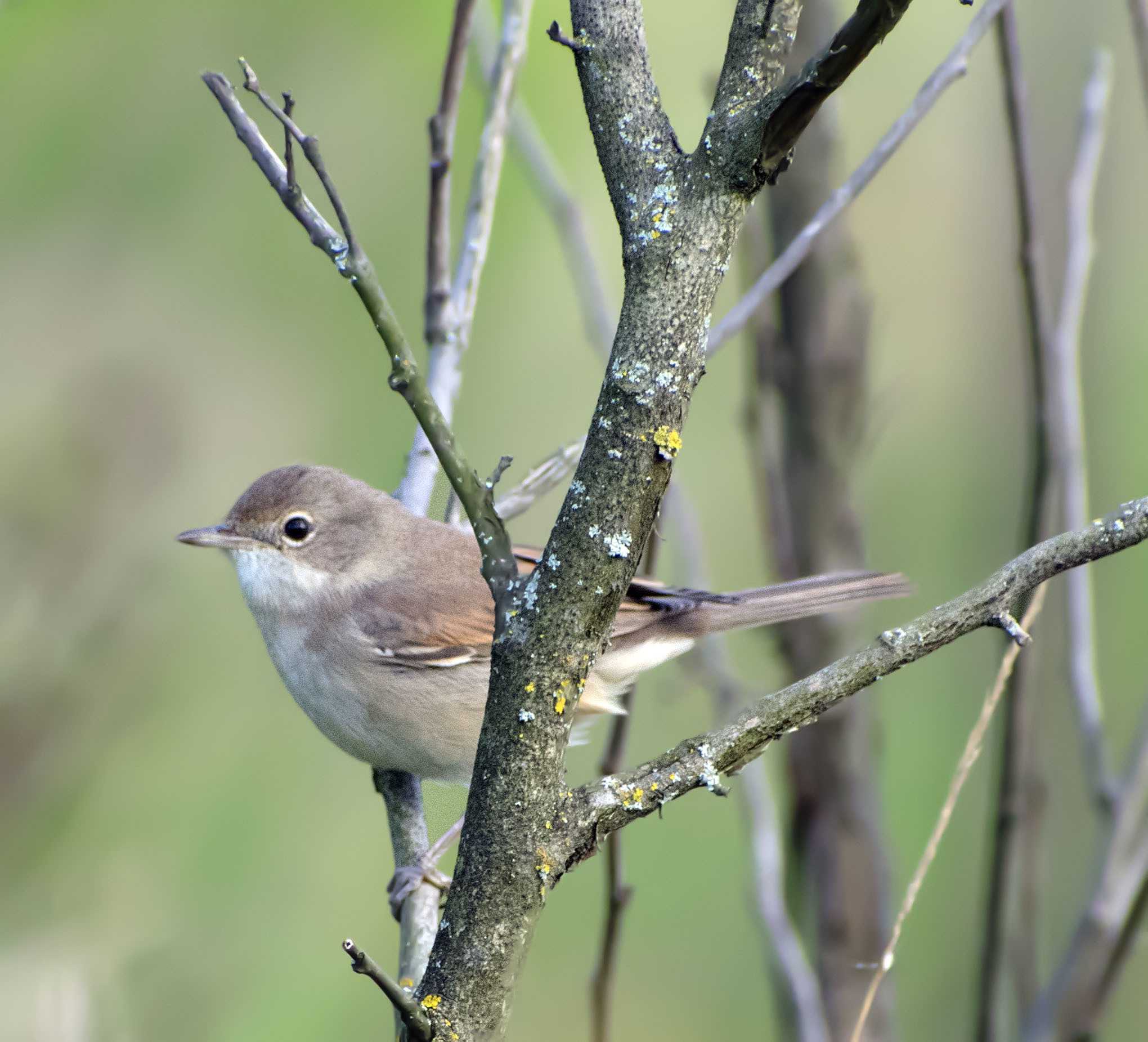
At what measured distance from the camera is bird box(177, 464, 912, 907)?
126 inches

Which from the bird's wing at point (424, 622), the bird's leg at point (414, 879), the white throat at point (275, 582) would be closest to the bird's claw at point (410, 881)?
the bird's leg at point (414, 879)

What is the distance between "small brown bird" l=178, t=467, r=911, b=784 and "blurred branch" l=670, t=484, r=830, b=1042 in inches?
8.1

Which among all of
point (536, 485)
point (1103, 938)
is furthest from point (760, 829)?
point (536, 485)

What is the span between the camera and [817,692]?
54.6 inches

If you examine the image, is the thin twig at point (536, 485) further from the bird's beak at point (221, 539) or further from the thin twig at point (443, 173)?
the bird's beak at point (221, 539)

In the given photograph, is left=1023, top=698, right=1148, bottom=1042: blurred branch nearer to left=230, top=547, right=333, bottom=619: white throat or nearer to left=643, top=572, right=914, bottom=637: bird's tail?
left=643, top=572, right=914, bottom=637: bird's tail

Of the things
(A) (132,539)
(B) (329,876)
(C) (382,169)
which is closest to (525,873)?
(A) (132,539)

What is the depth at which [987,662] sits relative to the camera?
15.6ft

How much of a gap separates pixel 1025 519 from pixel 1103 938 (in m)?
1.00

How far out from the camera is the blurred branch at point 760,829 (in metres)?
2.47

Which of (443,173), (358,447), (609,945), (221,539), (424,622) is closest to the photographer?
(609,945)

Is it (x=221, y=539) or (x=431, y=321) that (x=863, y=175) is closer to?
(x=431, y=321)

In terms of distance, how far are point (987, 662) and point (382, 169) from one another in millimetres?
3630

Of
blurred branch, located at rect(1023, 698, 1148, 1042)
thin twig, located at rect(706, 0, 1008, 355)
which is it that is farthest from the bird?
thin twig, located at rect(706, 0, 1008, 355)
